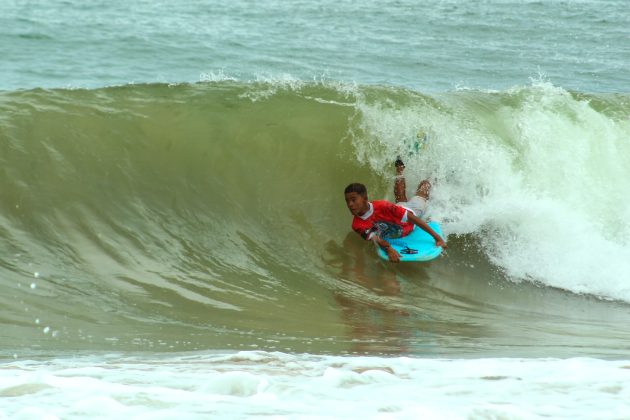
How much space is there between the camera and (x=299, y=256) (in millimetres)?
8047

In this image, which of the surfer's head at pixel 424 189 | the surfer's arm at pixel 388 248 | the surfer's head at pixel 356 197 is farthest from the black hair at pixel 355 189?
the surfer's head at pixel 424 189

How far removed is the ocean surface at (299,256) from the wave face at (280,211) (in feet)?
0.08

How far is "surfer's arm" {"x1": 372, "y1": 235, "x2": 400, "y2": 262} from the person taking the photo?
25.2ft

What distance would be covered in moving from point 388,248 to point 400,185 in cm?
114

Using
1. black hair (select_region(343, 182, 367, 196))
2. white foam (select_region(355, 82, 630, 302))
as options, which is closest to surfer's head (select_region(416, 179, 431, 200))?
white foam (select_region(355, 82, 630, 302))

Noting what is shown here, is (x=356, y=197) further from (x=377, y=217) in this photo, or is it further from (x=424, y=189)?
(x=424, y=189)

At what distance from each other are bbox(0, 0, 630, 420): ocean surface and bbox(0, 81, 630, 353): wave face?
0.03 metres

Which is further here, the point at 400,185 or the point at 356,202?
the point at 400,185

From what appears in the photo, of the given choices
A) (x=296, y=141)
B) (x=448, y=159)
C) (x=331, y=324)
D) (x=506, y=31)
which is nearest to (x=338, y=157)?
(x=296, y=141)

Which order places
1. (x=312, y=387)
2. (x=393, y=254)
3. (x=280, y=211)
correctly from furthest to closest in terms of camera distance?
(x=280, y=211) → (x=393, y=254) → (x=312, y=387)

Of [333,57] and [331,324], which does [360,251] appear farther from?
[333,57]

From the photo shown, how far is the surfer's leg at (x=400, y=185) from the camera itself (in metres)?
8.63

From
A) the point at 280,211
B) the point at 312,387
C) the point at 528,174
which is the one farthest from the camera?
the point at 528,174

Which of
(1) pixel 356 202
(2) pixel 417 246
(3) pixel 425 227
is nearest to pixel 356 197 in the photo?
(1) pixel 356 202
